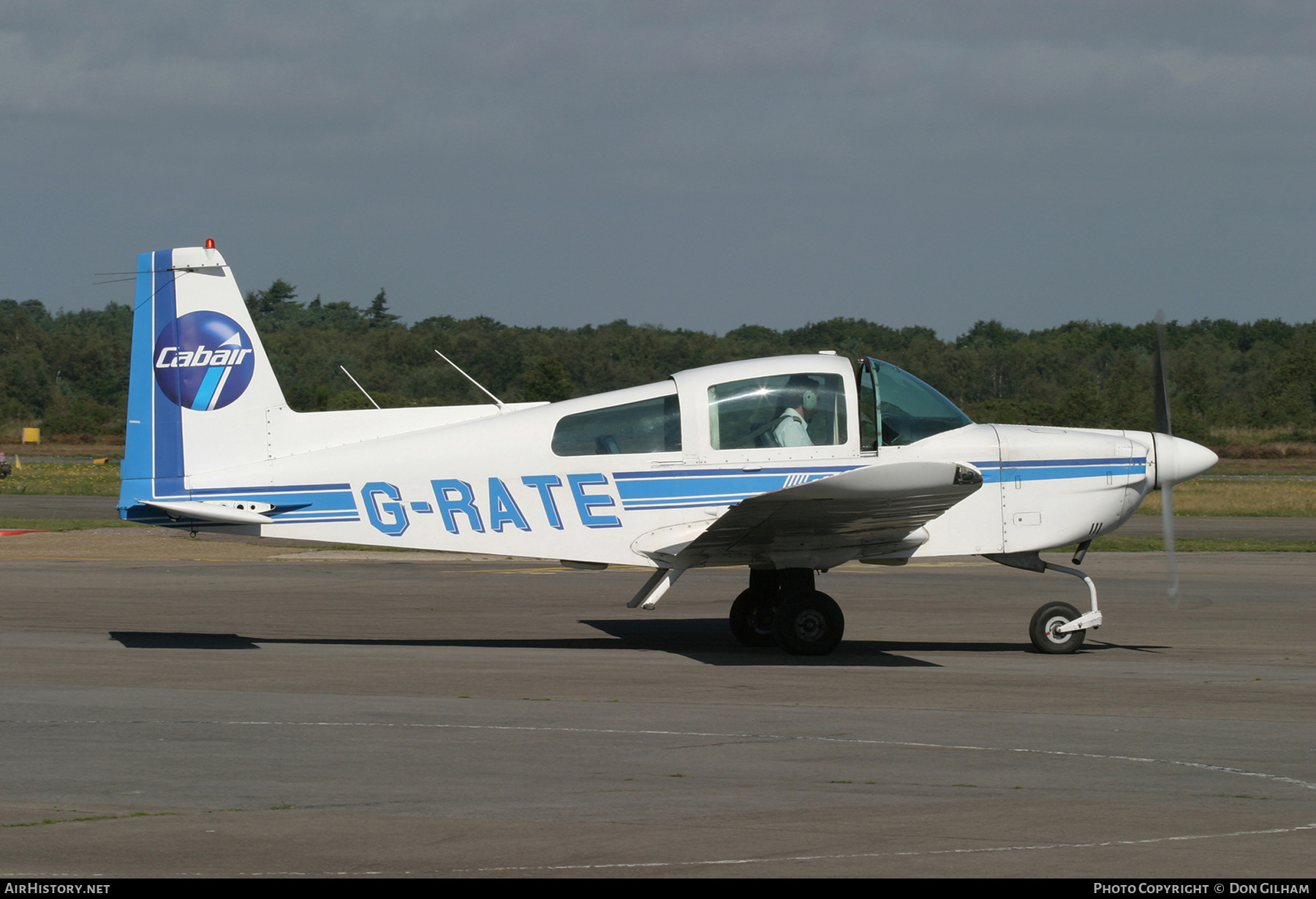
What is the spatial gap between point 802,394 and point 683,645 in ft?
9.01

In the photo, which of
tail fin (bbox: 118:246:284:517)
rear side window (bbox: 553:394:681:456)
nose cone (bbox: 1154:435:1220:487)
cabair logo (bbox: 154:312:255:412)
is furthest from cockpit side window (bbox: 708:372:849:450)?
cabair logo (bbox: 154:312:255:412)

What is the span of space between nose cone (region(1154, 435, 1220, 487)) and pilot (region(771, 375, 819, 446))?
3.12m

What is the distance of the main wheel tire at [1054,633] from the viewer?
10719 mm

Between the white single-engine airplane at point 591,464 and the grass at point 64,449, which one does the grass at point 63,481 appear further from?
the white single-engine airplane at point 591,464

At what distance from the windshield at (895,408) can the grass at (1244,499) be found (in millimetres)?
19064

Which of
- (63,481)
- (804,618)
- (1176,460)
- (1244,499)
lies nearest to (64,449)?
(63,481)

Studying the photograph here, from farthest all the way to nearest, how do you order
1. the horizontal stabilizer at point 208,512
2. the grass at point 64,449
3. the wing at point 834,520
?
the grass at point 64,449 < the horizontal stabilizer at point 208,512 < the wing at point 834,520

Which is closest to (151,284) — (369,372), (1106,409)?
(1106,409)

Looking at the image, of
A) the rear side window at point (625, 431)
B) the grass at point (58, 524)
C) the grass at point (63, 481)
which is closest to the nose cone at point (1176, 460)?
the rear side window at point (625, 431)

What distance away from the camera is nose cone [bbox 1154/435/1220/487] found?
35.2 feet

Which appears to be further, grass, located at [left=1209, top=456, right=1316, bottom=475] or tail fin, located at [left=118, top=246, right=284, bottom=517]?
grass, located at [left=1209, top=456, right=1316, bottom=475]

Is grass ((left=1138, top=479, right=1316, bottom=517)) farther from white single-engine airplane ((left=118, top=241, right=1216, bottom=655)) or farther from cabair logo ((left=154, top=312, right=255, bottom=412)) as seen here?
cabair logo ((left=154, top=312, right=255, bottom=412))

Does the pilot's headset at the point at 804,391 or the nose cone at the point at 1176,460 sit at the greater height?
the pilot's headset at the point at 804,391

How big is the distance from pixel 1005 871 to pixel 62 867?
3.42 m
